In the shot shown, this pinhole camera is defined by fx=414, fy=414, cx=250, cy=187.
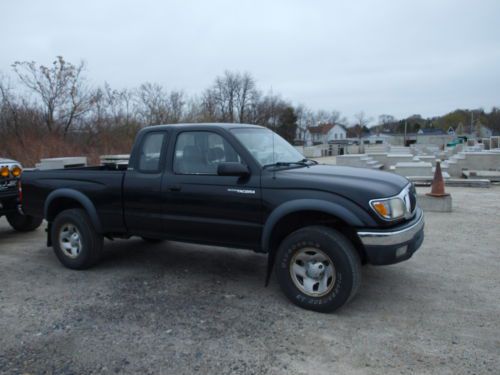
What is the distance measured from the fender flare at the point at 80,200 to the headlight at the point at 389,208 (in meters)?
3.46

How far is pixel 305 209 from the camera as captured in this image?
4027mm

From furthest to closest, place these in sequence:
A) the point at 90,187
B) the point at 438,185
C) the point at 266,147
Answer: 1. the point at 438,185
2. the point at 90,187
3. the point at 266,147

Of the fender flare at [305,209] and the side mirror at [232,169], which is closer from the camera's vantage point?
the fender flare at [305,209]

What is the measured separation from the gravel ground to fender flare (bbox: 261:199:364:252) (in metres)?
0.76

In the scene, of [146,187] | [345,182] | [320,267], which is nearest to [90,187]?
[146,187]

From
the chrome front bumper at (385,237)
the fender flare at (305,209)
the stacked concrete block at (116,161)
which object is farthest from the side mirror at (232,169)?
the stacked concrete block at (116,161)

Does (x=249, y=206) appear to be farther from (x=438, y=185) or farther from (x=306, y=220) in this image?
(x=438, y=185)

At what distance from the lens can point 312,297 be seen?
4.08 meters

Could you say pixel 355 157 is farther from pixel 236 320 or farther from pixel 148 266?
pixel 236 320

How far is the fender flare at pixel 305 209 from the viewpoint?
3879 mm

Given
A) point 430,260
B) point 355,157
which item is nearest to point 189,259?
point 430,260

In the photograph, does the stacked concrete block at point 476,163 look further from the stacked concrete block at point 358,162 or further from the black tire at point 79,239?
the black tire at point 79,239

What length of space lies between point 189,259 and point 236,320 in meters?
2.16

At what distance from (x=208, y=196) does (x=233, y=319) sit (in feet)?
4.37
